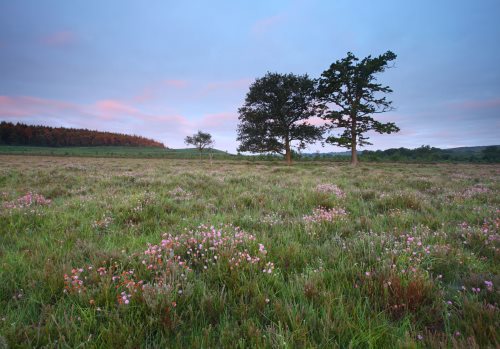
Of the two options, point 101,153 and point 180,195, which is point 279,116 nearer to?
point 180,195

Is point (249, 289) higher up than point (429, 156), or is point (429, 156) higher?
point (429, 156)

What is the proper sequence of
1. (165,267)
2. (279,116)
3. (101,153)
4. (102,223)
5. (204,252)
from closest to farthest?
(165,267)
(204,252)
(102,223)
(279,116)
(101,153)

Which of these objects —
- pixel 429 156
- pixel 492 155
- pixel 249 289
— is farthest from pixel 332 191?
pixel 492 155

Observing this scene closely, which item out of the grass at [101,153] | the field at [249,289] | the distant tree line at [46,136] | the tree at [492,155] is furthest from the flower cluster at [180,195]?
the distant tree line at [46,136]

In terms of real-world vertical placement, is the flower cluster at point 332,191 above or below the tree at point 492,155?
below

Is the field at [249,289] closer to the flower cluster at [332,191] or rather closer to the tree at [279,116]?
the flower cluster at [332,191]

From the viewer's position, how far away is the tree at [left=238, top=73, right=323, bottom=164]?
41.9 meters

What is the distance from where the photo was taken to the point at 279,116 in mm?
42562

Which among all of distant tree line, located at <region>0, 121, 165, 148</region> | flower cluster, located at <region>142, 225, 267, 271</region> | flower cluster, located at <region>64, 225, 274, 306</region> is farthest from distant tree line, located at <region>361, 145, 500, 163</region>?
distant tree line, located at <region>0, 121, 165, 148</region>

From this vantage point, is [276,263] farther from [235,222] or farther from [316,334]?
[235,222]

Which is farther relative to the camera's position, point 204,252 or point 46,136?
point 46,136

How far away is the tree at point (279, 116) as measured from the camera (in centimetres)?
4194

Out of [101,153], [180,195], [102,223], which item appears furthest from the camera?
[101,153]

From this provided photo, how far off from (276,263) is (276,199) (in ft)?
13.9
